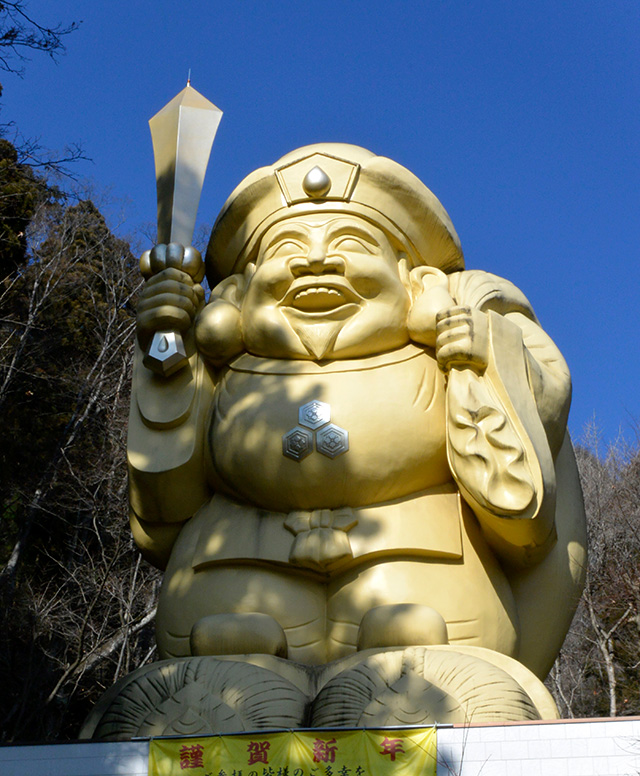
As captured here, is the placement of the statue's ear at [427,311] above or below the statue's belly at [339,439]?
above

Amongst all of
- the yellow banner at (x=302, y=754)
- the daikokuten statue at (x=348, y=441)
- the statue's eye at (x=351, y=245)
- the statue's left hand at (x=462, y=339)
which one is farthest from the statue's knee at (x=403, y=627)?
the statue's eye at (x=351, y=245)

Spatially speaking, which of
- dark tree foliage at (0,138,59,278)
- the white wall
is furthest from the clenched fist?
dark tree foliage at (0,138,59,278)

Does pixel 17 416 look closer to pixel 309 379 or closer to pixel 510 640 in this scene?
pixel 309 379

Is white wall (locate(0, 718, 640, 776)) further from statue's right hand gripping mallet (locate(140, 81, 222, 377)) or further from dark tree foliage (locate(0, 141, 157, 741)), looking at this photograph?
dark tree foliage (locate(0, 141, 157, 741))

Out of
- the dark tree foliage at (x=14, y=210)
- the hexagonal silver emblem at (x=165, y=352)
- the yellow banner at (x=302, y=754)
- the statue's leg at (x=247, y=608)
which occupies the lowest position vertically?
the yellow banner at (x=302, y=754)

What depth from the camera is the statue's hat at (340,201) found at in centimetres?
546

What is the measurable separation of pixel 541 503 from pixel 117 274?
10.4 meters

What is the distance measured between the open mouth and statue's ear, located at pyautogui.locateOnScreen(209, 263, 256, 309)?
0.48 m

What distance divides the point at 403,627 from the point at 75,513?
8.73m

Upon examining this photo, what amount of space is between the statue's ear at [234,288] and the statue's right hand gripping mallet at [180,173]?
6.0 inches

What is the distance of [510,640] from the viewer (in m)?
4.79

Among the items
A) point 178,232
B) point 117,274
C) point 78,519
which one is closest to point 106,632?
point 78,519

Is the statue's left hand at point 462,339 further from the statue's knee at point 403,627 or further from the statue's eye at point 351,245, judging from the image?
the statue's knee at point 403,627

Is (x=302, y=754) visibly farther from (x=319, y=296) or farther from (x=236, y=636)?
(x=319, y=296)
